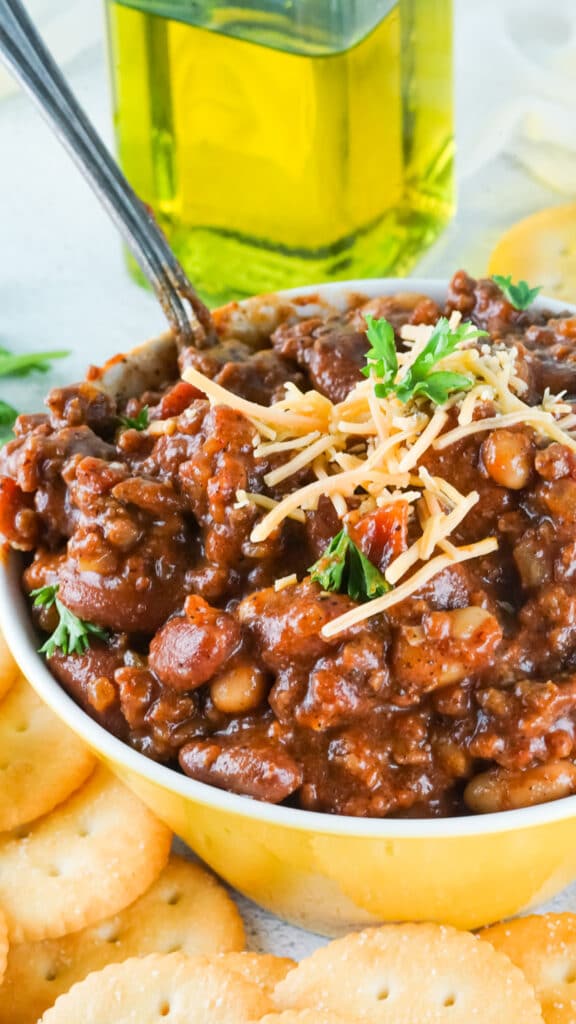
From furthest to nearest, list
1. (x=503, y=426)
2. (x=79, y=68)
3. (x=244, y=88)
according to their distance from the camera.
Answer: (x=79, y=68), (x=244, y=88), (x=503, y=426)

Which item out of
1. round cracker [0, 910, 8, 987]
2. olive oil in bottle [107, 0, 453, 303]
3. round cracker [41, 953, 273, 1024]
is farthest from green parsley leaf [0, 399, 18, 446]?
round cracker [41, 953, 273, 1024]

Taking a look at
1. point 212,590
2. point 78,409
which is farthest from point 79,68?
point 212,590

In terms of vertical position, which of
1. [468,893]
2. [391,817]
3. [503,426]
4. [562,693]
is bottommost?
[468,893]

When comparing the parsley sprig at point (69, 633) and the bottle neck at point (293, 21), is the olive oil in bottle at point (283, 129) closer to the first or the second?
the bottle neck at point (293, 21)

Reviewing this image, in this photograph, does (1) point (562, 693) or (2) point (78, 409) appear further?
(2) point (78, 409)

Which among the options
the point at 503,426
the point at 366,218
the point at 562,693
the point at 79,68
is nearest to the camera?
the point at 562,693

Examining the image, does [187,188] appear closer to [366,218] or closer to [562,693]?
[366,218]

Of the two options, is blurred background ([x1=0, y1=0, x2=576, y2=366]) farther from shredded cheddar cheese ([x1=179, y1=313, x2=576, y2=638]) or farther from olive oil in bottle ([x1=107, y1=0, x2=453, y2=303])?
shredded cheddar cheese ([x1=179, y1=313, x2=576, y2=638])

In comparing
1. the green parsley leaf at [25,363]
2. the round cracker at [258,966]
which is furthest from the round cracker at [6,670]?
the green parsley leaf at [25,363]
